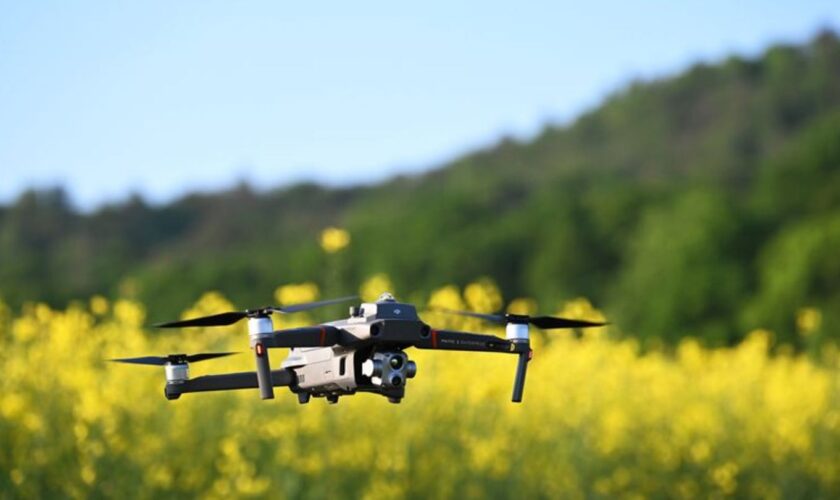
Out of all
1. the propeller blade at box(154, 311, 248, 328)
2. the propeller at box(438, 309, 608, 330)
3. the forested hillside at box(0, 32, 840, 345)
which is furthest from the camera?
the forested hillside at box(0, 32, 840, 345)

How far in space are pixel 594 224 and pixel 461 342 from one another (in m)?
58.2

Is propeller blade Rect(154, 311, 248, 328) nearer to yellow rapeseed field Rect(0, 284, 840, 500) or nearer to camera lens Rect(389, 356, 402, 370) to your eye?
camera lens Rect(389, 356, 402, 370)

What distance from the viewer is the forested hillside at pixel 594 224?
157 ft

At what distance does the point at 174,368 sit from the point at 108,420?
6306mm

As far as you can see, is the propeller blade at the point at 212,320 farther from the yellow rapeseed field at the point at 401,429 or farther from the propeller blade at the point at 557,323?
the yellow rapeseed field at the point at 401,429

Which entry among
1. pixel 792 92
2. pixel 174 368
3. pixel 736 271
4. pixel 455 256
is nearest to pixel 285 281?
pixel 455 256

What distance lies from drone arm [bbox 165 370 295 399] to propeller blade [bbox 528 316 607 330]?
0.31m

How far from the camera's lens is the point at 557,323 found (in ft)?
5.90

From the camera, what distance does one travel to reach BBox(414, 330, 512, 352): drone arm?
1.71m

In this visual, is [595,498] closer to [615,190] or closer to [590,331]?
[590,331]

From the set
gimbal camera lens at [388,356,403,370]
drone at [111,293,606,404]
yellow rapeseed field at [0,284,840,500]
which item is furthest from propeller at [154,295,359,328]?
yellow rapeseed field at [0,284,840,500]

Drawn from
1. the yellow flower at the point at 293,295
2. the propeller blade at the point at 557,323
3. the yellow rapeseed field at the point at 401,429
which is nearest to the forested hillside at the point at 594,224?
the yellow rapeseed field at the point at 401,429

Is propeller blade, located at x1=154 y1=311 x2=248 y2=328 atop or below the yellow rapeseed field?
below

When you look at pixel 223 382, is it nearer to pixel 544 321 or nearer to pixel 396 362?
pixel 396 362
